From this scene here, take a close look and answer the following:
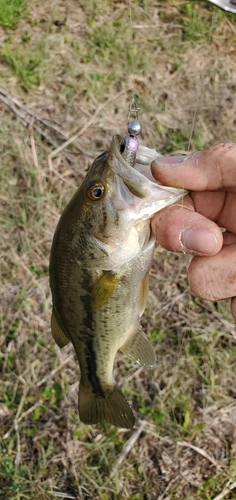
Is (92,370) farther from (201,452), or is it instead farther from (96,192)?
(201,452)

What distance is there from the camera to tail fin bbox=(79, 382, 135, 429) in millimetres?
2623

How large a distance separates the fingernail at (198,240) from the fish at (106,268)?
14cm

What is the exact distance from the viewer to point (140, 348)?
2592mm

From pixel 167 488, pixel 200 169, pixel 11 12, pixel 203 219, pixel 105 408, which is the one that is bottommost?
pixel 167 488

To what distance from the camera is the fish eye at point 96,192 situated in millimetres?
2004

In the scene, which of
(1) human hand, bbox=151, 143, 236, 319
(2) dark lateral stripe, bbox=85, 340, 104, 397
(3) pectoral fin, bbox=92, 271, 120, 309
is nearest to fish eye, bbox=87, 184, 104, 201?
(1) human hand, bbox=151, 143, 236, 319

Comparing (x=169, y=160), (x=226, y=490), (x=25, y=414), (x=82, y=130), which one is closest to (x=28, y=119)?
(x=82, y=130)

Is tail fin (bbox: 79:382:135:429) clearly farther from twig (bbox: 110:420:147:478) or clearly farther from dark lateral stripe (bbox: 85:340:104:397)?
twig (bbox: 110:420:147:478)

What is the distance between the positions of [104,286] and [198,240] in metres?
0.45

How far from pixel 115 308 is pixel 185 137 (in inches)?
85.7

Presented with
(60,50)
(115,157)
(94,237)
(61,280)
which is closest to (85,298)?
(61,280)

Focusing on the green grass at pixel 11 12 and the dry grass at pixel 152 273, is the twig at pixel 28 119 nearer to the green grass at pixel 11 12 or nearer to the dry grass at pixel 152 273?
the dry grass at pixel 152 273

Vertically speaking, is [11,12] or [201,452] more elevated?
[11,12]

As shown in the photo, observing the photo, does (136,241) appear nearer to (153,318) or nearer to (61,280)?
(61,280)
